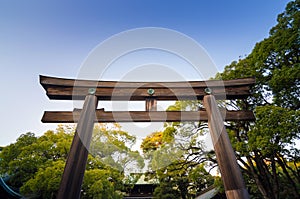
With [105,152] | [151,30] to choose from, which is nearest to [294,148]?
[151,30]

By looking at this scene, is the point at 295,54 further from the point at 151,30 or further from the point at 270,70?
the point at 151,30

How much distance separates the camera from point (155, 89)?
341cm

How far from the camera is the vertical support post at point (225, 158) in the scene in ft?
7.65

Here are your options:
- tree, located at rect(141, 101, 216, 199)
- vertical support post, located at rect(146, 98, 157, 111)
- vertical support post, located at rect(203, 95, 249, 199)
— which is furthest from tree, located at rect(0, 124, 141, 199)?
vertical support post, located at rect(203, 95, 249, 199)

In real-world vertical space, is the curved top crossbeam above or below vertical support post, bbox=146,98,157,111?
above

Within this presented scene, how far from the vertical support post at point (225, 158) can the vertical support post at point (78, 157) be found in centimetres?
183

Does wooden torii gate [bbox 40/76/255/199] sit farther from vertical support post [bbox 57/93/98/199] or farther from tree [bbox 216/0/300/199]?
tree [bbox 216/0/300/199]

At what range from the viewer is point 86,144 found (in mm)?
2672

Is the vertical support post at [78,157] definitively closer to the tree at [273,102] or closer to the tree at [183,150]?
the tree at [273,102]

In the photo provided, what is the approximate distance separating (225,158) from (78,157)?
6.44ft

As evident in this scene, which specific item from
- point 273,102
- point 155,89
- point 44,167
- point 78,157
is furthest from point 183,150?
point 78,157

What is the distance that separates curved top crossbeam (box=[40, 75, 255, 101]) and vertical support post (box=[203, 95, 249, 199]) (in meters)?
0.33

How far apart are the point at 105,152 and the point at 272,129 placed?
7.23 m

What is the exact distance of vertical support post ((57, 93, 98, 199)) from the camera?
2.29m
